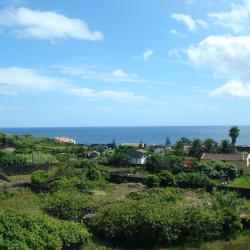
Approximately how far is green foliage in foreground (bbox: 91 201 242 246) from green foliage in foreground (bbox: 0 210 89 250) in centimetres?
198

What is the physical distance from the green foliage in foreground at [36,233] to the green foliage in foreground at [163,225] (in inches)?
78.1

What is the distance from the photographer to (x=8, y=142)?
3324 inches

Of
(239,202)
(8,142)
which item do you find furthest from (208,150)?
(239,202)

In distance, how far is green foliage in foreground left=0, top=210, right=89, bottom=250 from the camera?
49.3 ft

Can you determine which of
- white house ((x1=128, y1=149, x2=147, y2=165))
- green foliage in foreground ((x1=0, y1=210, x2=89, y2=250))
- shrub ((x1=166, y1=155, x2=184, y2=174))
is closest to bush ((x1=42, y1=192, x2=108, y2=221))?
green foliage in foreground ((x1=0, y1=210, x2=89, y2=250))

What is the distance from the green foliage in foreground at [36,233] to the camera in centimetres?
1502

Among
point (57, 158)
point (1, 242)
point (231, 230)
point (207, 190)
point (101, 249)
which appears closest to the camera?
point (1, 242)

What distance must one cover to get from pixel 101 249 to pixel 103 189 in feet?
50.9

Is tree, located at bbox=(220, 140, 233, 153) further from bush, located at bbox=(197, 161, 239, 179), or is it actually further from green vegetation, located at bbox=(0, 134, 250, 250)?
green vegetation, located at bbox=(0, 134, 250, 250)

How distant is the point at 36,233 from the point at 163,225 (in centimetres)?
561

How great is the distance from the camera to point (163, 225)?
A: 18.7 metres

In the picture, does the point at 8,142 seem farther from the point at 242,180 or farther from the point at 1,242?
the point at 1,242

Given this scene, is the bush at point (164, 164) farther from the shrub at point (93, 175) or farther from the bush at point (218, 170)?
the shrub at point (93, 175)

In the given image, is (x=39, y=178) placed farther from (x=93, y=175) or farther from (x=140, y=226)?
(x=140, y=226)
